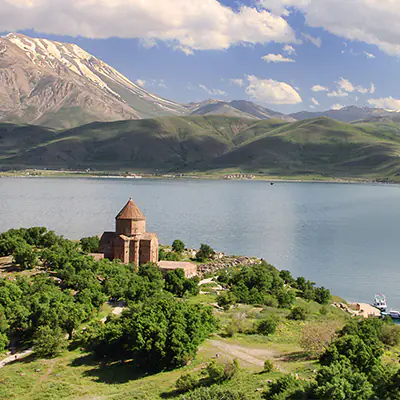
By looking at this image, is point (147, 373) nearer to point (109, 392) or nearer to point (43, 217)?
point (109, 392)

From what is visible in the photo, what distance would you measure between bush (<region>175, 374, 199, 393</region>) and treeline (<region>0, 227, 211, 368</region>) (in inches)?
105

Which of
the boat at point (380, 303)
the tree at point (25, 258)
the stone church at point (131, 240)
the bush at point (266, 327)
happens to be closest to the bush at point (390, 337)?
the bush at point (266, 327)

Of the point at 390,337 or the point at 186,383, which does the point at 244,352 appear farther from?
the point at 390,337

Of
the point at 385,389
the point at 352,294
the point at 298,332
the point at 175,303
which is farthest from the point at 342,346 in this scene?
the point at 352,294

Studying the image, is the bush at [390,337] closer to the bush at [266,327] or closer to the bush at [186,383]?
the bush at [266,327]

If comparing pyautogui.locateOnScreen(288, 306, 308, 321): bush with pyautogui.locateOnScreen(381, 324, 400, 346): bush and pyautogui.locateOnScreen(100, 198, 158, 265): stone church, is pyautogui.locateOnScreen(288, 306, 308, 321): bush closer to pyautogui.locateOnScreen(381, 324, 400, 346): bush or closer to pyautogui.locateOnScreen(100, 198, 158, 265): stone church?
pyautogui.locateOnScreen(381, 324, 400, 346): bush

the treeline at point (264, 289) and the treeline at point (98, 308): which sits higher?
the treeline at point (98, 308)

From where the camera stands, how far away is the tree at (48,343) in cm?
→ 2722

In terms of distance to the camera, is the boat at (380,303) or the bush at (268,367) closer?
the bush at (268,367)

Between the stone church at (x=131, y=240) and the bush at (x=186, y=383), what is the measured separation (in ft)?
82.9

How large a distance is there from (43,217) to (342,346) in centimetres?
8242

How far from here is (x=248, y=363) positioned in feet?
84.1

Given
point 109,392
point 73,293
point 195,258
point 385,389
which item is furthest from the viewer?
point 195,258

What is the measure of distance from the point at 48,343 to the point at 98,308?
7.92m
